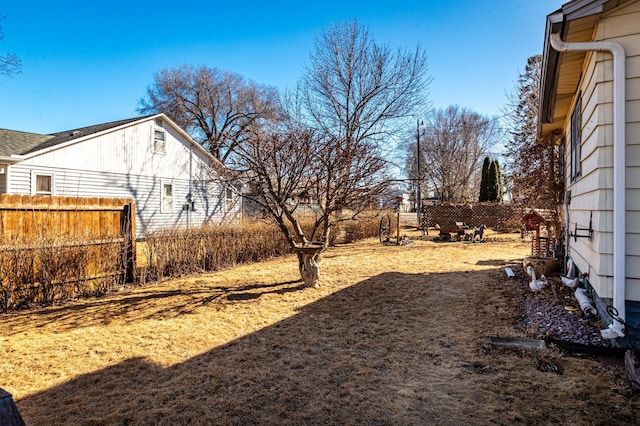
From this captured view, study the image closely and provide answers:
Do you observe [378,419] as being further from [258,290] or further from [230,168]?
[230,168]

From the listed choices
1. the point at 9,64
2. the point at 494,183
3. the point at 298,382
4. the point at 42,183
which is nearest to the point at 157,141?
the point at 42,183

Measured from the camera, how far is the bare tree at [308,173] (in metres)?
6.21

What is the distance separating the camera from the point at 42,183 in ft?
44.2

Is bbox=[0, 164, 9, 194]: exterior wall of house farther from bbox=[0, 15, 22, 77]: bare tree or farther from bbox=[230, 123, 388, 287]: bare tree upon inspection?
bbox=[230, 123, 388, 287]: bare tree

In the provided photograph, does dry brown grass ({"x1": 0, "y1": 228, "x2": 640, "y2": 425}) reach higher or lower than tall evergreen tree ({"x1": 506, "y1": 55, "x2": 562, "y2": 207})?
lower

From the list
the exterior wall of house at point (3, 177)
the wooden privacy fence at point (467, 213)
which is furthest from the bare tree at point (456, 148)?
the exterior wall of house at point (3, 177)

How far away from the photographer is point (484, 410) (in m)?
2.54

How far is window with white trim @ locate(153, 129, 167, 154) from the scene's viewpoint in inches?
653

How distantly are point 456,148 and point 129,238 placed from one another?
94.2ft

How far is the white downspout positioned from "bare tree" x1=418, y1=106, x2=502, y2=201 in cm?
2739

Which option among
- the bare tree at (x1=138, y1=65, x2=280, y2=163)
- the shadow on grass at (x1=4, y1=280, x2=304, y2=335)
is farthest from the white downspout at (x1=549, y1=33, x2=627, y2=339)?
the bare tree at (x1=138, y1=65, x2=280, y2=163)

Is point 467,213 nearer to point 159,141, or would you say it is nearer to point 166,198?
point 166,198

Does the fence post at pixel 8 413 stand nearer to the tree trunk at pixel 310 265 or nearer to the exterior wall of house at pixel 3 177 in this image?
the tree trunk at pixel 310 265

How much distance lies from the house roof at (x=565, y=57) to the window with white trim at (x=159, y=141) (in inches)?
601
